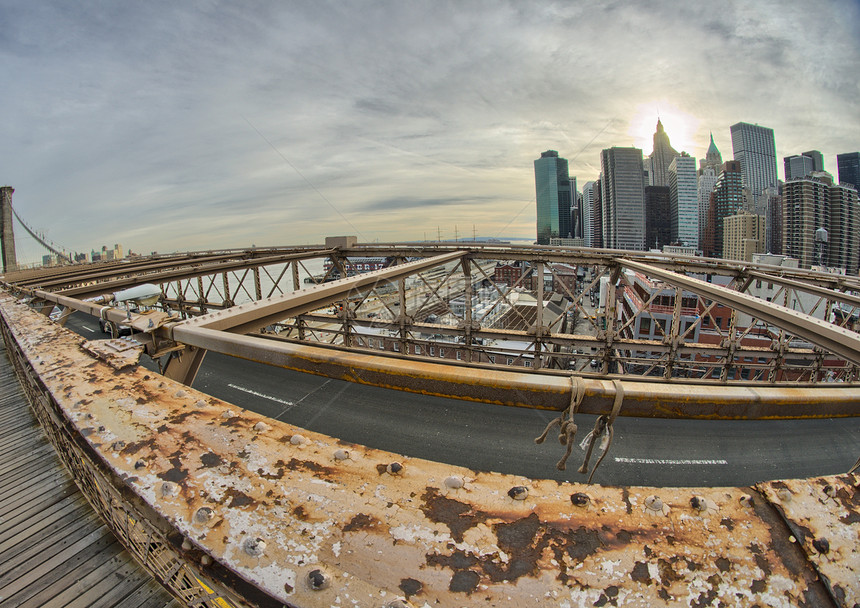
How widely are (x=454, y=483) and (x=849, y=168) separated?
191 m

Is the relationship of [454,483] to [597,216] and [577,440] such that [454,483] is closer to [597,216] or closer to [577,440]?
[577,440]

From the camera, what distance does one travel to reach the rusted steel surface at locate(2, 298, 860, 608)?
1.01m

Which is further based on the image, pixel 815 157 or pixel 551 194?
pixel 815 157

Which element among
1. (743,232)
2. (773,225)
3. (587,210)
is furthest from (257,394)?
(773,225)

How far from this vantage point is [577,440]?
293 inches

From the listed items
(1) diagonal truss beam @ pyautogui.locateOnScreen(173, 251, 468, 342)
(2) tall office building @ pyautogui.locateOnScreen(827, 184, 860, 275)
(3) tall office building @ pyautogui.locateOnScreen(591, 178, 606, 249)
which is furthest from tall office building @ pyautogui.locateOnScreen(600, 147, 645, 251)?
(1) diagonal truss beam @ pyautogui.locateOnScreen(173, 251, 468, 342)

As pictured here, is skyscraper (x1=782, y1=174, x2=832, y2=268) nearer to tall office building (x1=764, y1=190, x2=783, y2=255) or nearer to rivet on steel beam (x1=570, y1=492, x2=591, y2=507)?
tall office building (x1=764, y1=190, x2=783, y2=255)

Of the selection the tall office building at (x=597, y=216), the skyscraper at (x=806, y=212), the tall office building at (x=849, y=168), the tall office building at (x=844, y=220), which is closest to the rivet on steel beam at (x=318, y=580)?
the tall office building at (x=597, y=216)

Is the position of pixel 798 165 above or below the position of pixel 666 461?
above

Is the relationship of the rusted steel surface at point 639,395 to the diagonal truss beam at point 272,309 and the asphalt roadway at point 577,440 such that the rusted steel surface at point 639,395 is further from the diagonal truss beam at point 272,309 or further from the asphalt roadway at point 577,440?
the asphalt roadway at point 577,440

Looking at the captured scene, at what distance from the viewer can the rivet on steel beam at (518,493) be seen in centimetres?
133

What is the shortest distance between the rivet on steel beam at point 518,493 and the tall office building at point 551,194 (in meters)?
45.6

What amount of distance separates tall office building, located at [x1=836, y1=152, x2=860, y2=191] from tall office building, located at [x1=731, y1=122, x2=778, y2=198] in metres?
36.2

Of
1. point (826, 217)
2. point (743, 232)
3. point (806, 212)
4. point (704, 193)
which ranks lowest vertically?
point (743, 232)
